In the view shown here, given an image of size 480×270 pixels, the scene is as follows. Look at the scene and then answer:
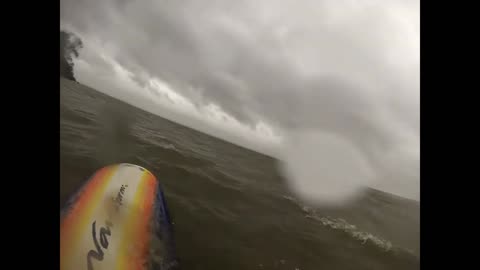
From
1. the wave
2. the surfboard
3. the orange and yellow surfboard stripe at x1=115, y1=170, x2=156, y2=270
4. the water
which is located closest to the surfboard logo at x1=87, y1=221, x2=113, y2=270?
the surfboard

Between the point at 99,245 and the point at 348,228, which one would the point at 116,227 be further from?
the point at 348,228

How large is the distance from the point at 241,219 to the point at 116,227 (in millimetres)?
2948

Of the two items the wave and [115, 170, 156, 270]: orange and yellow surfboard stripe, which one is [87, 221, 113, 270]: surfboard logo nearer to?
[115, 170, 156, 270]: orange and yellow surfboard stripe

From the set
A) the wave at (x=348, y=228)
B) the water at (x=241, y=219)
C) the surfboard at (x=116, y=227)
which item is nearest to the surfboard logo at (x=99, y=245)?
the surfboard at (x=116, y=227)

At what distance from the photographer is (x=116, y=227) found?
288cm

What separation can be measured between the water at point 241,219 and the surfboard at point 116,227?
0.38 metres

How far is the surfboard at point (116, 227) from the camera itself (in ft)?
8.42

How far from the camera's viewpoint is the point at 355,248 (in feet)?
17.7

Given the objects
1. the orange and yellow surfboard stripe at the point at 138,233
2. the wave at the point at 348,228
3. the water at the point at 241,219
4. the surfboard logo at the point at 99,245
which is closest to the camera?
the surfboard logo at the point at 99,245

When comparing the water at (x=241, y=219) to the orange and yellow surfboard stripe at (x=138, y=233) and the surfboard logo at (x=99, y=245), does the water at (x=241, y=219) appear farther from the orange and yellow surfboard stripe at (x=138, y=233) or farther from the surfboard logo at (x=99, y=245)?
the surfboard logo at (x=99, y=245)
